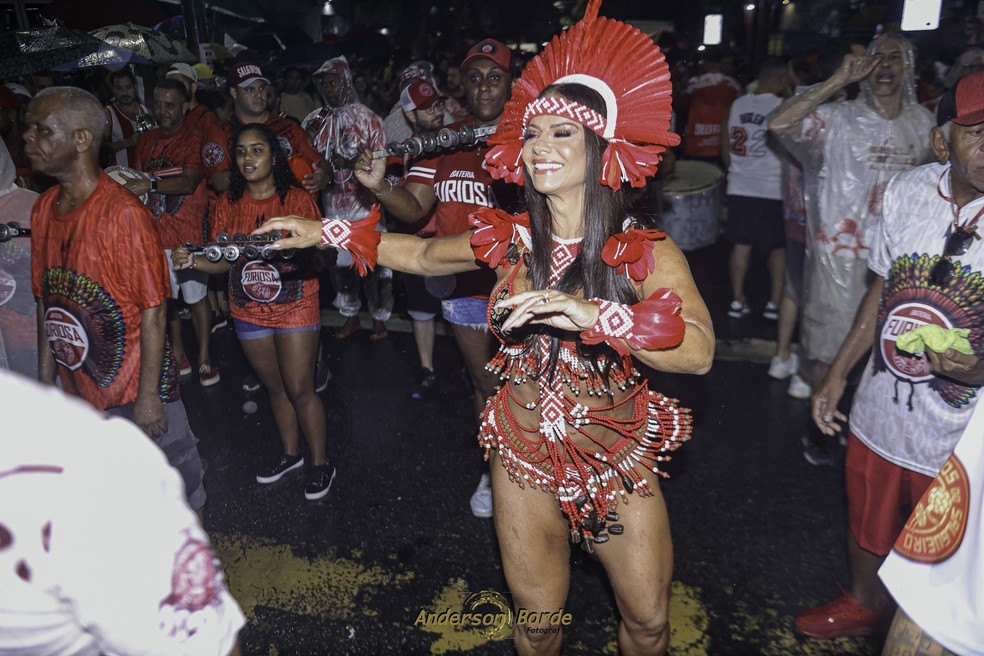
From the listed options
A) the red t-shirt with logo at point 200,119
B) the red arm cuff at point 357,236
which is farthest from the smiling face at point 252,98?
the red arm cuff at point 357,236

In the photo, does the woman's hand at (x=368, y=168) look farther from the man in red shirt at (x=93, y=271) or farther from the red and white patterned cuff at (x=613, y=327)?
the red and white patterned cuff at (x=613, y=327)

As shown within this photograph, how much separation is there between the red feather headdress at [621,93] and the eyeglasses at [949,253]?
3.64 ft

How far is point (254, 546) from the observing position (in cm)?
420

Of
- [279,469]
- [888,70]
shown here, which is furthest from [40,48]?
[888,70]

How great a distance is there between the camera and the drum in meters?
8.99

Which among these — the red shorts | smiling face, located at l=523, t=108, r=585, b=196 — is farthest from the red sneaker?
smiling face, located at l=523, t=108, r=585, b=196

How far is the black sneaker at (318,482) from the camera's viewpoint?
15.0 feet

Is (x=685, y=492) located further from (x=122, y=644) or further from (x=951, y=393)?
(x=122, y=644)

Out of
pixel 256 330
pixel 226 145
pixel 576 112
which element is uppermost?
pixel 576 112

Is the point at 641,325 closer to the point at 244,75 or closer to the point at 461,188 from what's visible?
the point at 461,188

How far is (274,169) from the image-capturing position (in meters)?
4.41

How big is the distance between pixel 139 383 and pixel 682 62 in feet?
50.0

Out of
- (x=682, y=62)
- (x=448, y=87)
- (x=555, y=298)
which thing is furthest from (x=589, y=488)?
(x=682, y=62)

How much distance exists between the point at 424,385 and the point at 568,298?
3.94m
